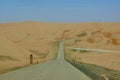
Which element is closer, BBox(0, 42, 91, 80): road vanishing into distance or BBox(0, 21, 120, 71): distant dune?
BBox(0, 42, 91, 80): road vanishing into distance

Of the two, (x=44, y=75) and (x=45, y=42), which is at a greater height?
(x=45, y=42)

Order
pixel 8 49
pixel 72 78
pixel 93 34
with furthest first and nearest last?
pixel 93 34
pixel 8 49
pixel 72 78

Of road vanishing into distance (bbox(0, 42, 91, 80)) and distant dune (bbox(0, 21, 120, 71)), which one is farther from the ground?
distant dune (bbox(0, 21, 120, 71))

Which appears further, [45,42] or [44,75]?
[45,42]

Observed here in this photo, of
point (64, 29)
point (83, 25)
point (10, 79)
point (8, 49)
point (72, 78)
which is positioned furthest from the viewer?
point (83, 25)

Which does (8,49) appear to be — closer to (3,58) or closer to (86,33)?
(3,58)

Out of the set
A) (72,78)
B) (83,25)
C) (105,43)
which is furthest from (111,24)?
(72,78)

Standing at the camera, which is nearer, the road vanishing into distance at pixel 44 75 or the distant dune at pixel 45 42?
the road vanishing into distance at pixel 44 75

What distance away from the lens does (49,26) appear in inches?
7062

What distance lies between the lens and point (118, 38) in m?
127

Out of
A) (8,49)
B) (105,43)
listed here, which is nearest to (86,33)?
(105,43)

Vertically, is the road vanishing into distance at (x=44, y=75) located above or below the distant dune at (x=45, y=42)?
below

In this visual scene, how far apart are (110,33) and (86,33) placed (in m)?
9.02

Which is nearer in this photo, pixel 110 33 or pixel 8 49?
pixel 8 49
